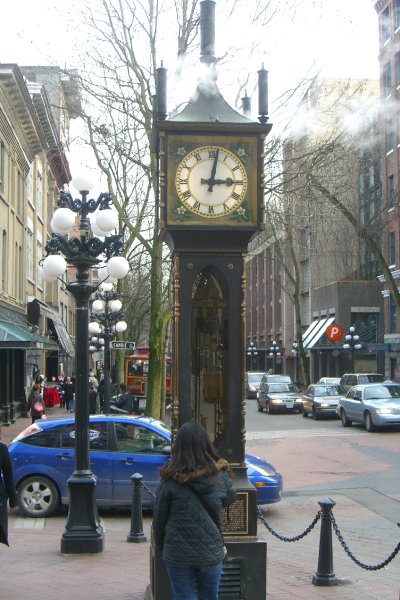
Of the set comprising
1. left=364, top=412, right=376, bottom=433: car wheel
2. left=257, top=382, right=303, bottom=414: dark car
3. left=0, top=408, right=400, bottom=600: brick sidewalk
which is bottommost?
left=0, top=408, right=400, bottom=600: brick sidewalk

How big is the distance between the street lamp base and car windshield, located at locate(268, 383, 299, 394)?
30.2 metres

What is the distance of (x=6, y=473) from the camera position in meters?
8.16

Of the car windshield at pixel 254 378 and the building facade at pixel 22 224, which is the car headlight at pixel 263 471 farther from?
the car windshield at pixel 254 378

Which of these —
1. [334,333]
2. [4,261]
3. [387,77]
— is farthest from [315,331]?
[4,261]

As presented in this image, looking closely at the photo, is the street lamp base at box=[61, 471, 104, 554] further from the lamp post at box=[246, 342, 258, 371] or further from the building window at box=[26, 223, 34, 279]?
Result: the lamp post at box=[246, 342, 258, 371]

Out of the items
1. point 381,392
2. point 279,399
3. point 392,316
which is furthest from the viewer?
point 392,316

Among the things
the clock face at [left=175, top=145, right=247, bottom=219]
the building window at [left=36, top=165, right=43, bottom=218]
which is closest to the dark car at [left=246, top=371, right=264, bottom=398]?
the building window at [left=36, top=165, right=43, bottom=218]

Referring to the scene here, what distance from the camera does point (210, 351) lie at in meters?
7.67

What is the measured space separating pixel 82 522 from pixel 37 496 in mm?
2673

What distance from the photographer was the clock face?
726 cm

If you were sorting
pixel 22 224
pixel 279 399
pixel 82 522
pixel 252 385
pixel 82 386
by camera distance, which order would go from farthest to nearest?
pixel 252 385 → pixel 279 399 → pixel 22 224 → pixel 82 386 → pixel 82 522

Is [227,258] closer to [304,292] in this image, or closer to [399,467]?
[399,467]

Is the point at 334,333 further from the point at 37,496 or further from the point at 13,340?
the point at 37,496

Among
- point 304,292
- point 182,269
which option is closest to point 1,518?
point 182,269
